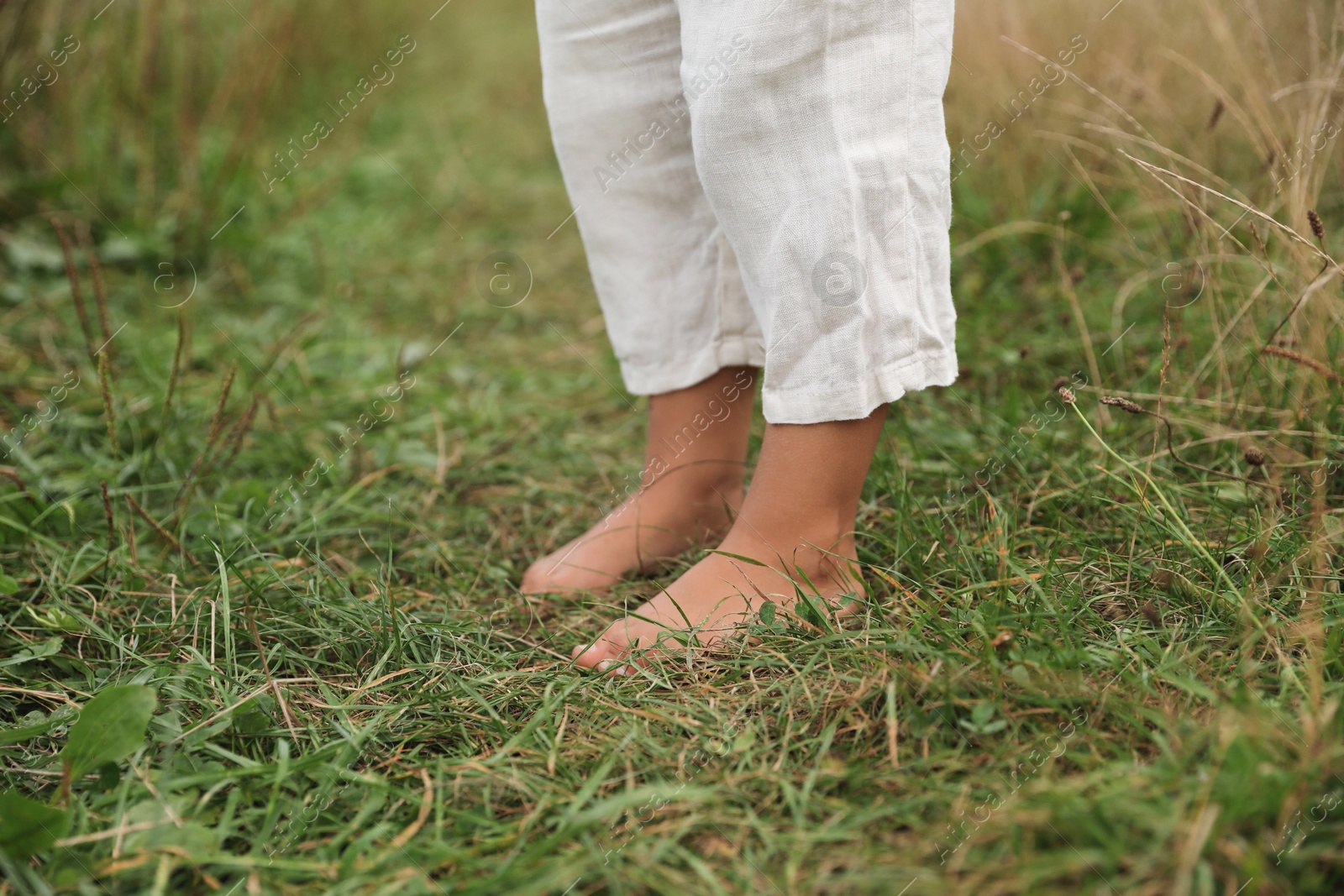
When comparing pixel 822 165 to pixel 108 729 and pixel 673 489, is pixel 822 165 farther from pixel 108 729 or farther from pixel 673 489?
pixel 108 729

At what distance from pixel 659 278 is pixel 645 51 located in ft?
0.83

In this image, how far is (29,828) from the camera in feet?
2.27

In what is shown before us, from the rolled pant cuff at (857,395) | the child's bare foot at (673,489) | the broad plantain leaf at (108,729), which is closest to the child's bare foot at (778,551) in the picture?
the rolled pant cuff at (857,395)

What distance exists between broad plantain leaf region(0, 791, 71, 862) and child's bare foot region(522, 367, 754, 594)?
0.53 metres

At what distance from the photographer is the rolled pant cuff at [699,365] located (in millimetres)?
1104

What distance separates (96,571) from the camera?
109cm

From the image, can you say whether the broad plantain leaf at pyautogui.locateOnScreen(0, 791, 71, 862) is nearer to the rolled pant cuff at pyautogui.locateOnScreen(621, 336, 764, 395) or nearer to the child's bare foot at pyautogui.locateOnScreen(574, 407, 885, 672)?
the child's bare foot at pyautogui.locateOnScreen(574, 407, 885, 672)

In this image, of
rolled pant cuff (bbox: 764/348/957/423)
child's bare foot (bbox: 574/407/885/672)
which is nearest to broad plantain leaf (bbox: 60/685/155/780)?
child's bare foot (bbox: 574/407/885/672)

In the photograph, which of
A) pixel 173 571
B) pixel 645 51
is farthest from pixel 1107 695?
pixel 173 571

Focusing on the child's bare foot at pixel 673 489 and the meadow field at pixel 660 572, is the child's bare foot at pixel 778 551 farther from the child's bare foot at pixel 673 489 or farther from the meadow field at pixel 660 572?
the child's bare foot at pixel 673 489

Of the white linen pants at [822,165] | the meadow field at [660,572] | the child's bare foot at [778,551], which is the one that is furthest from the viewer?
the child's bare foot at [778,551]

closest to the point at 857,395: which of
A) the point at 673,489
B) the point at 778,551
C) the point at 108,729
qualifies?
the point at 778,551

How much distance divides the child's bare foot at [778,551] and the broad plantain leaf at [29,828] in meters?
0.45

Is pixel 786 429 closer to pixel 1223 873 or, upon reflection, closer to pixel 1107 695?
pixel 1107 695
